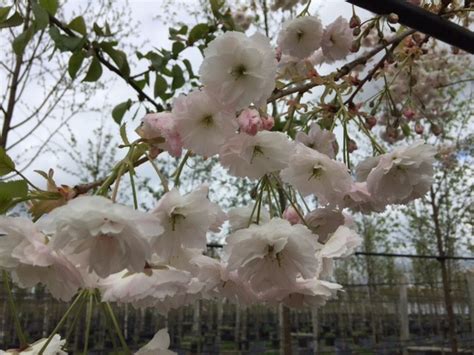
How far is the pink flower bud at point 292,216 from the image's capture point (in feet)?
2.11

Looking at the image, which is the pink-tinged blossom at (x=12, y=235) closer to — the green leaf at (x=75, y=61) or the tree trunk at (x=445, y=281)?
the green leaf at (x=75, y=61)

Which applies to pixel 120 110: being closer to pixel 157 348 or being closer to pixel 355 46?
pixel 355 46

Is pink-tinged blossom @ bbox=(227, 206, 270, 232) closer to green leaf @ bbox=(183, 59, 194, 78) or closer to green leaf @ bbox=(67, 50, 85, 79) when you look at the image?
green leaf @ bbox=(67, 50, 85, 79)

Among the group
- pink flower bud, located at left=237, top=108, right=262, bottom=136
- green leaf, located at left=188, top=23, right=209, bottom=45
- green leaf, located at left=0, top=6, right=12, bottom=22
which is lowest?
pink flower bud, located at left=237, top=108, right=262, bottom=136

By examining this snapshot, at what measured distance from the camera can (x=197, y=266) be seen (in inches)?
20.5

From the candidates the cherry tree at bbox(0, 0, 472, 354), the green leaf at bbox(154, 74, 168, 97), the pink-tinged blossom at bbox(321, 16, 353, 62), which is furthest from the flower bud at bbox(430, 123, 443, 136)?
the green leaf at bbox(154, 74, 168, 97)

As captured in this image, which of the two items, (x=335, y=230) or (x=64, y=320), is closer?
(x=64, y=320)

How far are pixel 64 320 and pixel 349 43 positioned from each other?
2.60ft

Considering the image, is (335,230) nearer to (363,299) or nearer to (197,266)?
(197,266)

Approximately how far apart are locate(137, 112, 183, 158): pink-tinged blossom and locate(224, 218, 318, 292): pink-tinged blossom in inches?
4.6

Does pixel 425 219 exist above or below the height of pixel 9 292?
above

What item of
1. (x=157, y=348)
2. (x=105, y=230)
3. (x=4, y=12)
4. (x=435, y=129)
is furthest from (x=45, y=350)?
(x=435, y=129)

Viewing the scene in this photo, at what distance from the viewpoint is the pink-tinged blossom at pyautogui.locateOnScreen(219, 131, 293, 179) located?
521mm

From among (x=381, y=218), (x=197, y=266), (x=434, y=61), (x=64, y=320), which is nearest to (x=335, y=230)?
(x=197, y=266)
